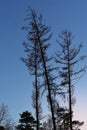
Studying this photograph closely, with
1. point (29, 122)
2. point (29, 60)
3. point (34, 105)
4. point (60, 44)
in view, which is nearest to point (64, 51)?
point (60, 44)

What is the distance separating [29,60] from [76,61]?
15.3 ft

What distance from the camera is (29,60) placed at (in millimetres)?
36156

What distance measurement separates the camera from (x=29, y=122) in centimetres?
5206

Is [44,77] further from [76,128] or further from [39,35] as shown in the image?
[76,128]

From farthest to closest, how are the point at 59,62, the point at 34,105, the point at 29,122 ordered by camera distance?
the point at 29,122 < the point at 34,105 < the point at 59,62

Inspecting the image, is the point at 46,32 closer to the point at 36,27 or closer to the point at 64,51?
the point at 36,27

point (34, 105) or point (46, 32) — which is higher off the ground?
point (46, 32)

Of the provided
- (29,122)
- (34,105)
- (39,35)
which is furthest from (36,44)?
(29,122)

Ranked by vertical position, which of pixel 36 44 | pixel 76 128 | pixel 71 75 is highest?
pixel 36 44

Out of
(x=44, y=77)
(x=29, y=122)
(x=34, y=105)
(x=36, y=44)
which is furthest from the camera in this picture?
(x=29, y=122)

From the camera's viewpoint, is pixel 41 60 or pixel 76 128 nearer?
pixel 41 60

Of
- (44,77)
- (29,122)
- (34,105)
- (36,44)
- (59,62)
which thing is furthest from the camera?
(29,122)

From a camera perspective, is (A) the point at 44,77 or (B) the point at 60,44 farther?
(B) the point at 60,44

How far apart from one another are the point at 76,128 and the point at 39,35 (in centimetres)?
2264
